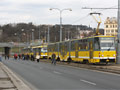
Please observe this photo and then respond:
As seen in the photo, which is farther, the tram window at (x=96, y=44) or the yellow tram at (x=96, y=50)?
the tram window at (x=96, y=44)

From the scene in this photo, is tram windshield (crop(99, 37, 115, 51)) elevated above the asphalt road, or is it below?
above

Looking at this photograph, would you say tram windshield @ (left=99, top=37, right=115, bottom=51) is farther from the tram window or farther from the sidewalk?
the sidewalk

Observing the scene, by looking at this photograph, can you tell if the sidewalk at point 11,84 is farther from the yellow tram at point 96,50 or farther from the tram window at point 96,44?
the tram window at point 96,44

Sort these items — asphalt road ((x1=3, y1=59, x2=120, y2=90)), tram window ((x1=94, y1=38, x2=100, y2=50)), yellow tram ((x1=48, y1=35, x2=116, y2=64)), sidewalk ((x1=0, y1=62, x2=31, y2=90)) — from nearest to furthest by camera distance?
sidewalk ((x1=0, y1=62, x2=31, y2=90))
asphalt road ((x1=3, y1=59, x2=120, y2=90))
yellow tram ((x1=48, y1=35, x2=116, y2=64))
tram window ((x1=94, y1=38, x2=100, y2=50))

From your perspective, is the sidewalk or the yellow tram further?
the yellow tram

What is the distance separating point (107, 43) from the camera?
105ft

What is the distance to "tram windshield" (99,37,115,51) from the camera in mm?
31914

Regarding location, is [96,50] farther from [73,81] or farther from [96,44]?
[73,81]

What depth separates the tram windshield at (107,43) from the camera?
3191 cm

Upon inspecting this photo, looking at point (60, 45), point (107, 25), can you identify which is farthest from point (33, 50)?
point (107, 25)

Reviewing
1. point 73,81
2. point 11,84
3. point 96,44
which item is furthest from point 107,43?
point 11,84

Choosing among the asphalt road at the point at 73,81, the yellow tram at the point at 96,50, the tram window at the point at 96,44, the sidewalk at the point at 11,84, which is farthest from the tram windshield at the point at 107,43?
the sidewalk at the point at 11,84

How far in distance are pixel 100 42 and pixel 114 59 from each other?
2.46m

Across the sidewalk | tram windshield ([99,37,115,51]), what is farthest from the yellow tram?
the sidewalk
